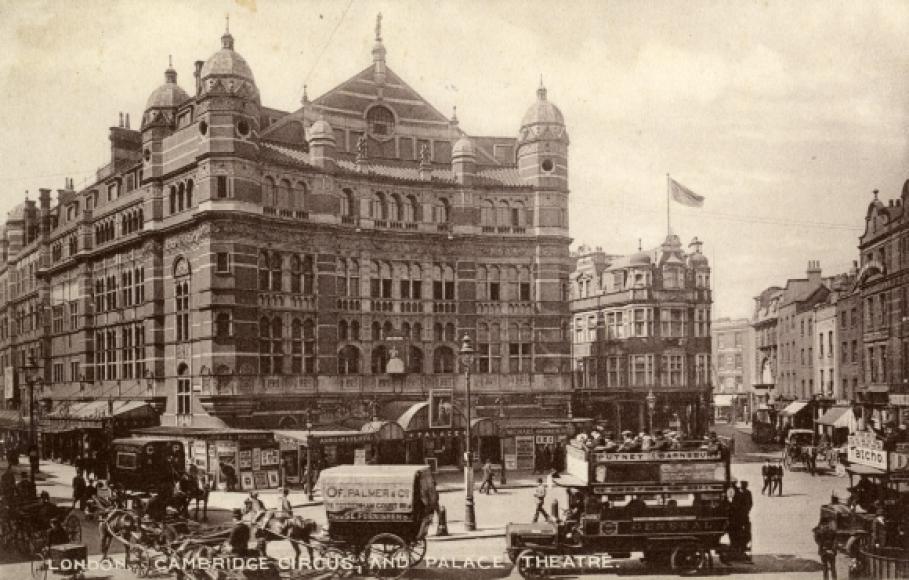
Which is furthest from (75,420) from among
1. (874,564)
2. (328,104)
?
(874,564)

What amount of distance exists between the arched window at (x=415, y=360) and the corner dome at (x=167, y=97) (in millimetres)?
16121

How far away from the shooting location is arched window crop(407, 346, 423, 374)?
4519 centimetres

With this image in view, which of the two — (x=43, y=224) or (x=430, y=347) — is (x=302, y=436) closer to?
(x=430, y=347)

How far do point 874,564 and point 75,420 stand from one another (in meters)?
38.2

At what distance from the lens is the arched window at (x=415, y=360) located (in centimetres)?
4519

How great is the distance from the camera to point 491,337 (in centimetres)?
4678

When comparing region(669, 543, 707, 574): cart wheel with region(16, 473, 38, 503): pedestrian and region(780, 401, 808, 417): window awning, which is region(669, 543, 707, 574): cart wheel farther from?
region(780, 401, 808, 417): window awning

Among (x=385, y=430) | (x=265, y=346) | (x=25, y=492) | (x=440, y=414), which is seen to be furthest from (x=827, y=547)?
(x=265, y=346)

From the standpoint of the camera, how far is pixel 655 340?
205 ft

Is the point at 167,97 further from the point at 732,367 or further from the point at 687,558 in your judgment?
the point at 732,367

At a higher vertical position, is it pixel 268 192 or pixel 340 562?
pixel 268 192

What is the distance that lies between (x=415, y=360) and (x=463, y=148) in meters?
10.7

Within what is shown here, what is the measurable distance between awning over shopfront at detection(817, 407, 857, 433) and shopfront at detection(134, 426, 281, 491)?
94.5 feet

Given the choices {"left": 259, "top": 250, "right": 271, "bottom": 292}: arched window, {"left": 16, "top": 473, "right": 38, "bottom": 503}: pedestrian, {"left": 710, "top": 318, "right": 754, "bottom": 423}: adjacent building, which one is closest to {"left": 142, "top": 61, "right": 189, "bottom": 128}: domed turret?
{"left": 259, "top": 250, "right": 271, "bottom": 292}: arched window
